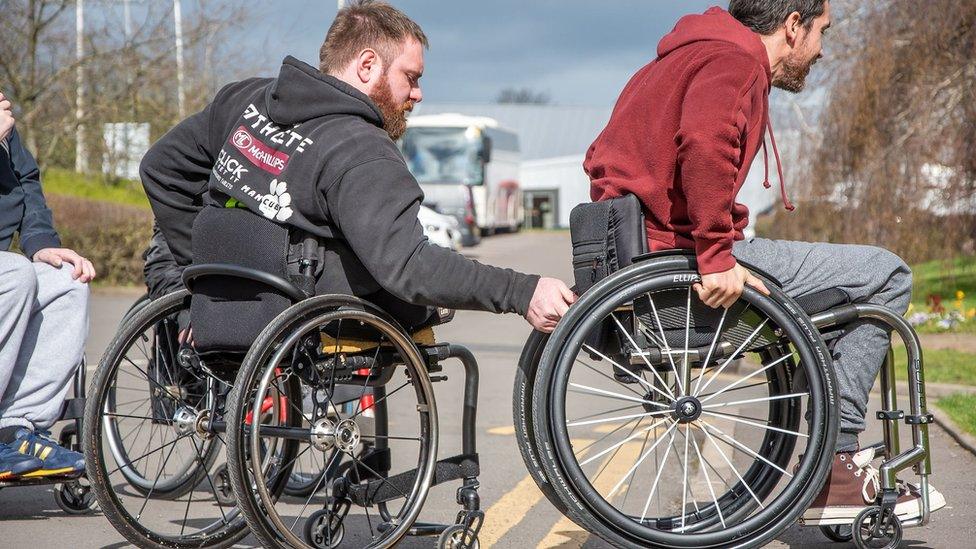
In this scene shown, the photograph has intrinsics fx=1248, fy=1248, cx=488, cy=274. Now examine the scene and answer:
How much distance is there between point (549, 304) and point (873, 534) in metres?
1.35

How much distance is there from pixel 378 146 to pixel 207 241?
1.90 feet

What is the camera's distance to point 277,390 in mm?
3879

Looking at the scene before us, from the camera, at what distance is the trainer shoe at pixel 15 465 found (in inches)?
170

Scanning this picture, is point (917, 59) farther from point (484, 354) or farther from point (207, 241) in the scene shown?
point (207, 241)

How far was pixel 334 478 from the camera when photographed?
388 centimetres

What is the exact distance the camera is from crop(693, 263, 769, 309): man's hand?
3.42 metres

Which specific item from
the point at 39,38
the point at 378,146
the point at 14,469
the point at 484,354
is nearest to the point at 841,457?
the point at 378,146

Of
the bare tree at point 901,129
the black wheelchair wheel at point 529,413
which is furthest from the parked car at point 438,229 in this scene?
the black wheelchair wheel at point 529,413

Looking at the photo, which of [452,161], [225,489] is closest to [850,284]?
[225,489]

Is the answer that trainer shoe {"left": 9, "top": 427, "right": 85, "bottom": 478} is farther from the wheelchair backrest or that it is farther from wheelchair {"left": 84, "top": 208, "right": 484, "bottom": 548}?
the wheelchair backrest

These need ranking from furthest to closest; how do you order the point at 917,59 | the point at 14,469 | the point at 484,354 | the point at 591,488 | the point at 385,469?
the point at 917,59 < the point at 484,354 < the point at 14,469 < the point at 385,469 < the point at 591,488

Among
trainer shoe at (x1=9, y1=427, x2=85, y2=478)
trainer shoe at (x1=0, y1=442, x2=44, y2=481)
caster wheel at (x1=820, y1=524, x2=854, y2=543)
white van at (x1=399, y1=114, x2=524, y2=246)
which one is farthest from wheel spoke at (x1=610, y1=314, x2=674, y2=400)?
white van at (x1=399, y1=114, x2=524, y2=246)

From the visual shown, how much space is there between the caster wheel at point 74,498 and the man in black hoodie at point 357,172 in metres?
1.60

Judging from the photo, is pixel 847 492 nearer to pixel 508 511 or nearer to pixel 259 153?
pixel 508 511
